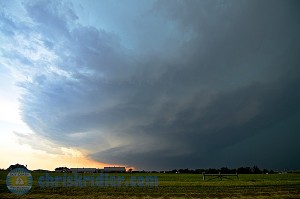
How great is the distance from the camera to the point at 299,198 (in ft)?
93.0

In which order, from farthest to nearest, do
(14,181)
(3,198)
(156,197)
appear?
(14,181)
(156,197)
(3,198)

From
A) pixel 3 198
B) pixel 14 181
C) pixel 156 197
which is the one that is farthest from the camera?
pixel 14 181

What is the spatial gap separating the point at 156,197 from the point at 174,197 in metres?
2.05

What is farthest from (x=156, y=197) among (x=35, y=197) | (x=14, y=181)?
(x=14, y=181)

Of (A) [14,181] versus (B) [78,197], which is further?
(A) [14,181]

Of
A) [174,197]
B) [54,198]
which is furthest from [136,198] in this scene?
[54,198]

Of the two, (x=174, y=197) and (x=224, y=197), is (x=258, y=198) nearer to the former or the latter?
(x=224, y=197)

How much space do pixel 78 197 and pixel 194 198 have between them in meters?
13.0

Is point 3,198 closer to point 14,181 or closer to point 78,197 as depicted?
point 78,197

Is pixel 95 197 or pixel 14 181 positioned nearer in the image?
pixel 95 197

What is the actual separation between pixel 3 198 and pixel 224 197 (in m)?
24.2

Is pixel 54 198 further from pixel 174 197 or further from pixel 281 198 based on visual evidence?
pixel 281 198

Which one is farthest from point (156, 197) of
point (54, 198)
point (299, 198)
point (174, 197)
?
point (299, 198)

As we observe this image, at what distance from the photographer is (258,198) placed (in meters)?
29.5
